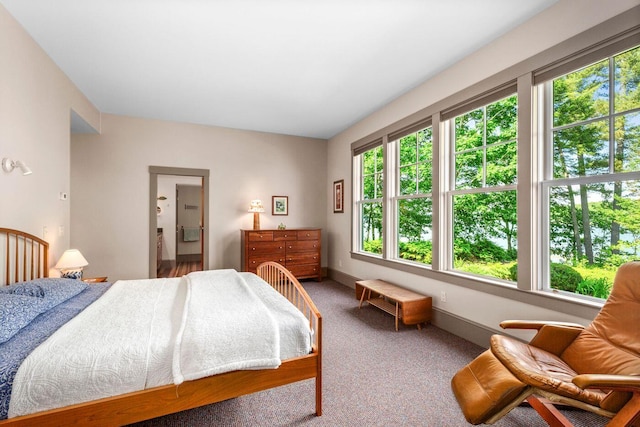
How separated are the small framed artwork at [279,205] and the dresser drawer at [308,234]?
670mm

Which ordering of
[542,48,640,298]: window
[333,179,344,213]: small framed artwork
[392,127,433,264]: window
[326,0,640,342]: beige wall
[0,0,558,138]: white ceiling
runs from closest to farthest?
[542,48,640,298]: window → [326,0,640,342]: beige wall → [0,0,558,138]: white ceiling → [392,127,433,264]: window → [333,179,344,213]: small framed artwork

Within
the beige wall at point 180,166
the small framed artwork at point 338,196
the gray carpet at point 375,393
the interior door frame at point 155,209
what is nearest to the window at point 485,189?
the gray carpet at point 375,393

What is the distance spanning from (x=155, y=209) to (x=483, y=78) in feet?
16.0

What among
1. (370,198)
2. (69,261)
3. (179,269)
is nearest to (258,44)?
(370,198)

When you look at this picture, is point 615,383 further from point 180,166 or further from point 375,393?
point 180,166

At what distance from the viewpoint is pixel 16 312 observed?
1.57 meters

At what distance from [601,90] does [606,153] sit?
0.47 meters

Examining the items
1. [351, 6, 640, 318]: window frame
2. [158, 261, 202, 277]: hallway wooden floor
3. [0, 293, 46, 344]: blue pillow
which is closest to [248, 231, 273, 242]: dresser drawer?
[158, 261, 202, 277]: hallway wooden floor

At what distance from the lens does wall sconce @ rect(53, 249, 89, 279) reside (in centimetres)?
301

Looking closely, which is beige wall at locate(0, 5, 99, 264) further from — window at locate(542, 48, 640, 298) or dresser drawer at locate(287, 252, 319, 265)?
window at locate(542, 48, 640, 298)

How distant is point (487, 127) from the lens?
2854 mm

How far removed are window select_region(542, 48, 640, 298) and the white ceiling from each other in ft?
2.43

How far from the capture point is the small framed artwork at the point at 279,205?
5.49 metres

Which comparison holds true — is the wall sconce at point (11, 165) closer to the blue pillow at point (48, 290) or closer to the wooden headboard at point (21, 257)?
the wooden headboard at point (21, 257)
